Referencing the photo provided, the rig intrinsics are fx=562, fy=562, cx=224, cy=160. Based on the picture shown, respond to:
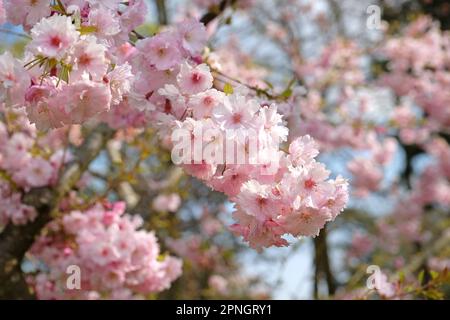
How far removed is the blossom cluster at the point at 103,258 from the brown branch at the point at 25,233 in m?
0.11

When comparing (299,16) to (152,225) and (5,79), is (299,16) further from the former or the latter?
(5,79)

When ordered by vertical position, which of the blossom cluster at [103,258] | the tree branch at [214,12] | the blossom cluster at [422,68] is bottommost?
the blossom cluster at [103,258]

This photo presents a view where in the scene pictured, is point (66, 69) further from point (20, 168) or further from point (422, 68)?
point (422, 68)

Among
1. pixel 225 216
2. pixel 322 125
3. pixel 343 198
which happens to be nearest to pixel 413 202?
pixel 225 216

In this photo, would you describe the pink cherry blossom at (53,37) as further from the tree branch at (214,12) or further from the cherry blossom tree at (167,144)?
the tree branch at (214,12)

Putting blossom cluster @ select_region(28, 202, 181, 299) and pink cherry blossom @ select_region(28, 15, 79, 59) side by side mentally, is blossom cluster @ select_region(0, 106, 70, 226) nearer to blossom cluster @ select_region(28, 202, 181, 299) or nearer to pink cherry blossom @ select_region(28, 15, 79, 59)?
blossom cluster @ select_region(28, 202, 181, 299)

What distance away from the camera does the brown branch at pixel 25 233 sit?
2912mm

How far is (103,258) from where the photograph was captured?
280 centimetres

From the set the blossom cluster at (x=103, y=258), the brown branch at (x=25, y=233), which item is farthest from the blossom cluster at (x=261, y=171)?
the brown branch at (x=25, y=233)

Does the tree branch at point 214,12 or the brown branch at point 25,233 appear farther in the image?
the tree branch at point 214,12

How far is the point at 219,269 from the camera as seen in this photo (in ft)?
21.7

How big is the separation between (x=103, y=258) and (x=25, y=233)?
0.53 meters

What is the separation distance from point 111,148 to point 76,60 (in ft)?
10.6

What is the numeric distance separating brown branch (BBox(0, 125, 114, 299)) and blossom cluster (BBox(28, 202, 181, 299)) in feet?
0.37
